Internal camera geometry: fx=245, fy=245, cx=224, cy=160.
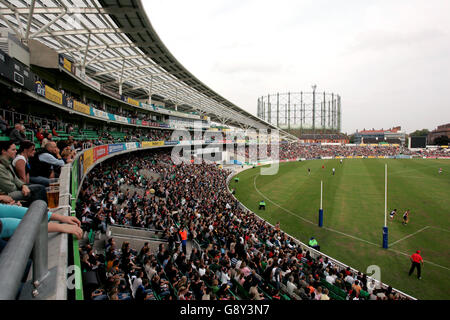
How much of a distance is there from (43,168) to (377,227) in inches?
795

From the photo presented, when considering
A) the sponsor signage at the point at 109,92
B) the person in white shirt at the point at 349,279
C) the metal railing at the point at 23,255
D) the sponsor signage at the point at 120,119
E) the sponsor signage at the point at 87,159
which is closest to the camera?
the metal railing at the point at 23,255

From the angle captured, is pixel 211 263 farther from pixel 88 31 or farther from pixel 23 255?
pixel 88 31

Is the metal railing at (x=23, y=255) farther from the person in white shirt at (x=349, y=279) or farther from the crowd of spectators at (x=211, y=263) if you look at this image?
the person in white shirt at (x=349, y=279)

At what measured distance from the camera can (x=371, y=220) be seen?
63.0 feet

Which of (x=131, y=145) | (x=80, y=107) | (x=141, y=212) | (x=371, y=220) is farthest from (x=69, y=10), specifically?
(x=371, y=220)

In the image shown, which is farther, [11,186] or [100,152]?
[100,152]

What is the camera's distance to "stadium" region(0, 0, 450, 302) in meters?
3.24

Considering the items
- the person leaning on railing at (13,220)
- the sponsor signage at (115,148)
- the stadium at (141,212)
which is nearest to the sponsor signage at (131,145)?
the sponsor signage at (115,148)

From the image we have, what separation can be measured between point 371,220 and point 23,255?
73.4 feet

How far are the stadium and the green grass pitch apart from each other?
12 cm

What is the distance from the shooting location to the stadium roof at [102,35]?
14.0 m

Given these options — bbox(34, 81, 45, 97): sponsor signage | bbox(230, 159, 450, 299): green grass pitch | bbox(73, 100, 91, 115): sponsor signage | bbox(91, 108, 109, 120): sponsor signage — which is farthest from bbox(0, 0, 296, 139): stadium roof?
bbox(230, 159, 450, 299): green grass pitch

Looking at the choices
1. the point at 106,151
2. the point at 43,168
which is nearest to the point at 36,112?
the point at 106,151

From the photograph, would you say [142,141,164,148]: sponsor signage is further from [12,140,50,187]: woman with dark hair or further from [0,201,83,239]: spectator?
[0,201,83,239]: spectator
